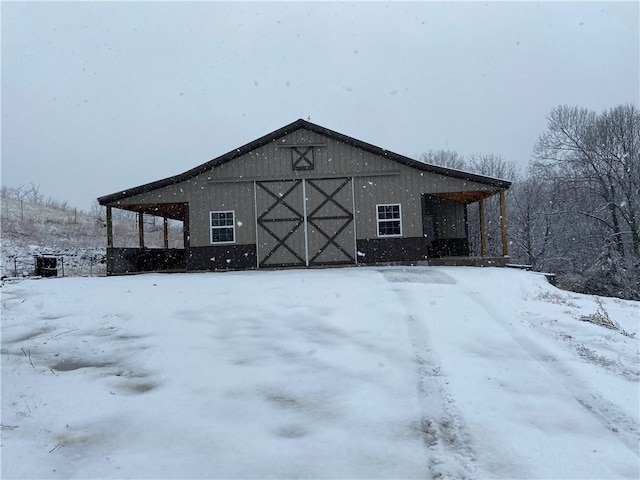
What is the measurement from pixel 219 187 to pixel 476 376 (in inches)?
518

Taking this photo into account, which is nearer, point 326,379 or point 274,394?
point 274,394

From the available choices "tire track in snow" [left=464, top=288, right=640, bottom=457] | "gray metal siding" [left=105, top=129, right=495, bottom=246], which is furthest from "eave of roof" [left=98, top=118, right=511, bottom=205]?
"tire track in snow" [left=464, top=288, right=640, bottom=457]

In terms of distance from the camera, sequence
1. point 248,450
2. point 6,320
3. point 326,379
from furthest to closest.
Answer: point 6,320 → point 326,379 → point 248,450

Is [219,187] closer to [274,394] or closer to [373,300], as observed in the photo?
[373,300]

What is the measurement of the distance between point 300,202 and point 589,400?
1271cm

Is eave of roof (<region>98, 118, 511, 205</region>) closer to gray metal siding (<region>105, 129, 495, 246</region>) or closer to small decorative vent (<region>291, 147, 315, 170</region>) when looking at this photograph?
gray metal siding (<region>105, 129, 495, 246</region>)

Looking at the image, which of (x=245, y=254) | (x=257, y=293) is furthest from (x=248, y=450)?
(x=245, y=254)

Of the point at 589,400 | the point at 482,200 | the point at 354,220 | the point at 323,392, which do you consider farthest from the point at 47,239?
the point at 589,400

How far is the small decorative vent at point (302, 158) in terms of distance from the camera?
15844 millimetres

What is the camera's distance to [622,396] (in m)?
3.93

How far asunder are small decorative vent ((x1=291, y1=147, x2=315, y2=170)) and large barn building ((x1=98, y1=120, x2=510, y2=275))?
4cm

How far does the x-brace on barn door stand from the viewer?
51.7 ft

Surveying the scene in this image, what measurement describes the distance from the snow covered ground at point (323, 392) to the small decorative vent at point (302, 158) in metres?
8.90

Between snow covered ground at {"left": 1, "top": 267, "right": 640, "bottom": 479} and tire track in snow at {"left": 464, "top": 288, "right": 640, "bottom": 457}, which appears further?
tire track in snow at {"left": 464, "top": 288, "right": 640, "bottom": 457}
